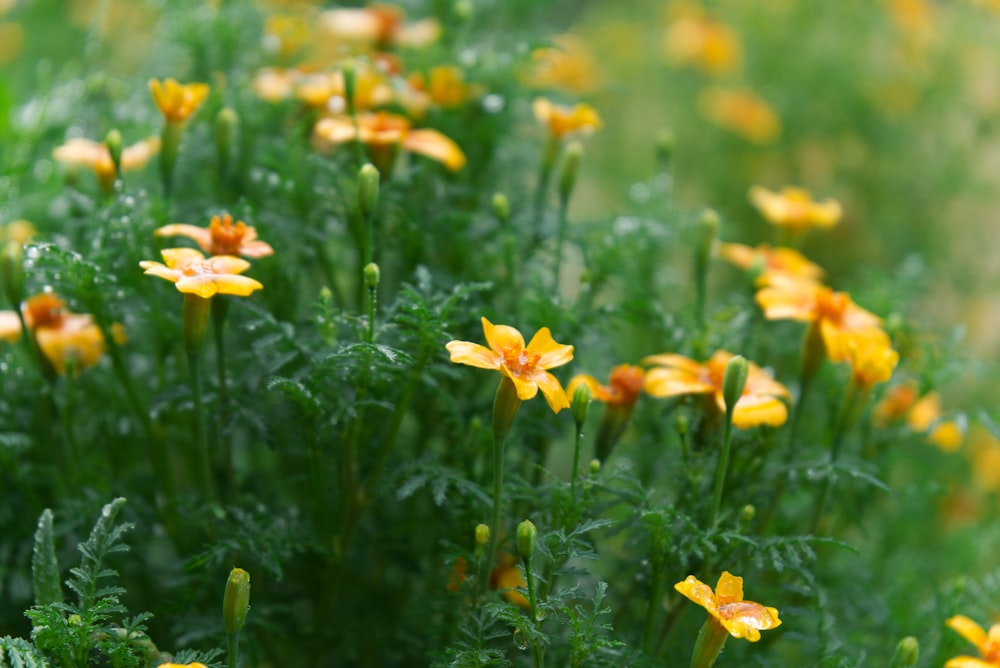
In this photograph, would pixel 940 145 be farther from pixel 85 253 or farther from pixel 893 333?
pixel 85 253

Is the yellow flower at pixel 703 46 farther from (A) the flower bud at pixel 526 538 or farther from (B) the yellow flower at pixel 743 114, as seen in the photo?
(A) the flower bud at pixel 526 538

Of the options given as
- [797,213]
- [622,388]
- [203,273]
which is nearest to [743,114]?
[797,213]

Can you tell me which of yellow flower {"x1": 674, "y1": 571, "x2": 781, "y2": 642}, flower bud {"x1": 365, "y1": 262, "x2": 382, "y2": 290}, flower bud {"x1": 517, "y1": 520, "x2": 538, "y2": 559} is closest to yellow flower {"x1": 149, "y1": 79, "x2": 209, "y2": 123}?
flower bud {"x1": 365, "y1": 262, "x2": 382, "y2": 290}

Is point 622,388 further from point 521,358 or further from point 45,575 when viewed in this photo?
point 45,575

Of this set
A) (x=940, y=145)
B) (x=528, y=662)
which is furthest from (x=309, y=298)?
(x=940, y=145)

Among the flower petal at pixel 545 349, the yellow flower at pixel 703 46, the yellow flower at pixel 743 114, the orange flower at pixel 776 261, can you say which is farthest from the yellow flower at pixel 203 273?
the yellow flower at pixel 703 46

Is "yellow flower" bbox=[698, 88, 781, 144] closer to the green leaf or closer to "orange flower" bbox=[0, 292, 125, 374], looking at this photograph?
"orange flower" bbox=[0, 292, 125, 374]
